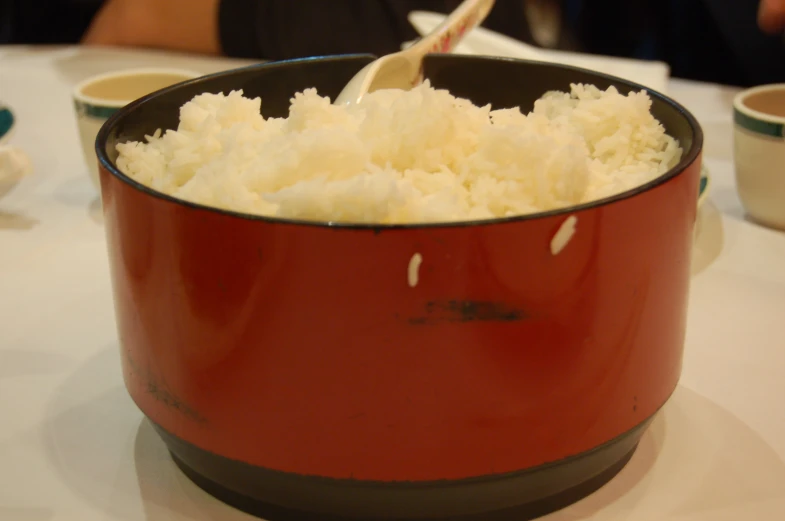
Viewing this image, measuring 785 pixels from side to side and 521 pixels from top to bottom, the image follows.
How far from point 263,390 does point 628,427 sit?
23 centimetres

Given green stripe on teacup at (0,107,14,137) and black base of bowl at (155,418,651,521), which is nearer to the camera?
black base of bowl at (155,418,651,521)

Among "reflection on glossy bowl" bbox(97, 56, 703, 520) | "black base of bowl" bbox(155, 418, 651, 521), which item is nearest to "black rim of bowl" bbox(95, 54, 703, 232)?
"reflection on glossy bowl" bbox(97, 56, 703, 520)

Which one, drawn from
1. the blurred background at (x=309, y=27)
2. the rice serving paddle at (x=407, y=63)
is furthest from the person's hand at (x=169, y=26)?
the rice serving paddle at (x=407, y=63)

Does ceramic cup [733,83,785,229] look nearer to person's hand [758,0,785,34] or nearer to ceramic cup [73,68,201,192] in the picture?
person's hand [758,0,785,34]

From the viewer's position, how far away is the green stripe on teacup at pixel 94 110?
1075mm

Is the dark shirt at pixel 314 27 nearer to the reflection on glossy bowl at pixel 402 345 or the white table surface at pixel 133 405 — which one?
the white table surface at pixel 133 405

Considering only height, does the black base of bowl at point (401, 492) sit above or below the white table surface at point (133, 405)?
above

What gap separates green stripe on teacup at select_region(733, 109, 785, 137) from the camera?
38.5 inches

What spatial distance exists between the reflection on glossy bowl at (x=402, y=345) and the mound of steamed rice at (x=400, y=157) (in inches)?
1.6

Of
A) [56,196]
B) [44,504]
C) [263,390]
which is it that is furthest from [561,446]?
[56,196]

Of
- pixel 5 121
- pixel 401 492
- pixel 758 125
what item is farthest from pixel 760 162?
pixel 5 121

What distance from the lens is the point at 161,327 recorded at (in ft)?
1.75

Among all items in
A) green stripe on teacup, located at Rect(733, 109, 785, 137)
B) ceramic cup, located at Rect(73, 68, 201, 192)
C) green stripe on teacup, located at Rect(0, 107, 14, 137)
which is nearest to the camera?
green stripe on teacup, located at Rect(733, 109, 785, 137)

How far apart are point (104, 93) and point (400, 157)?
770mm
